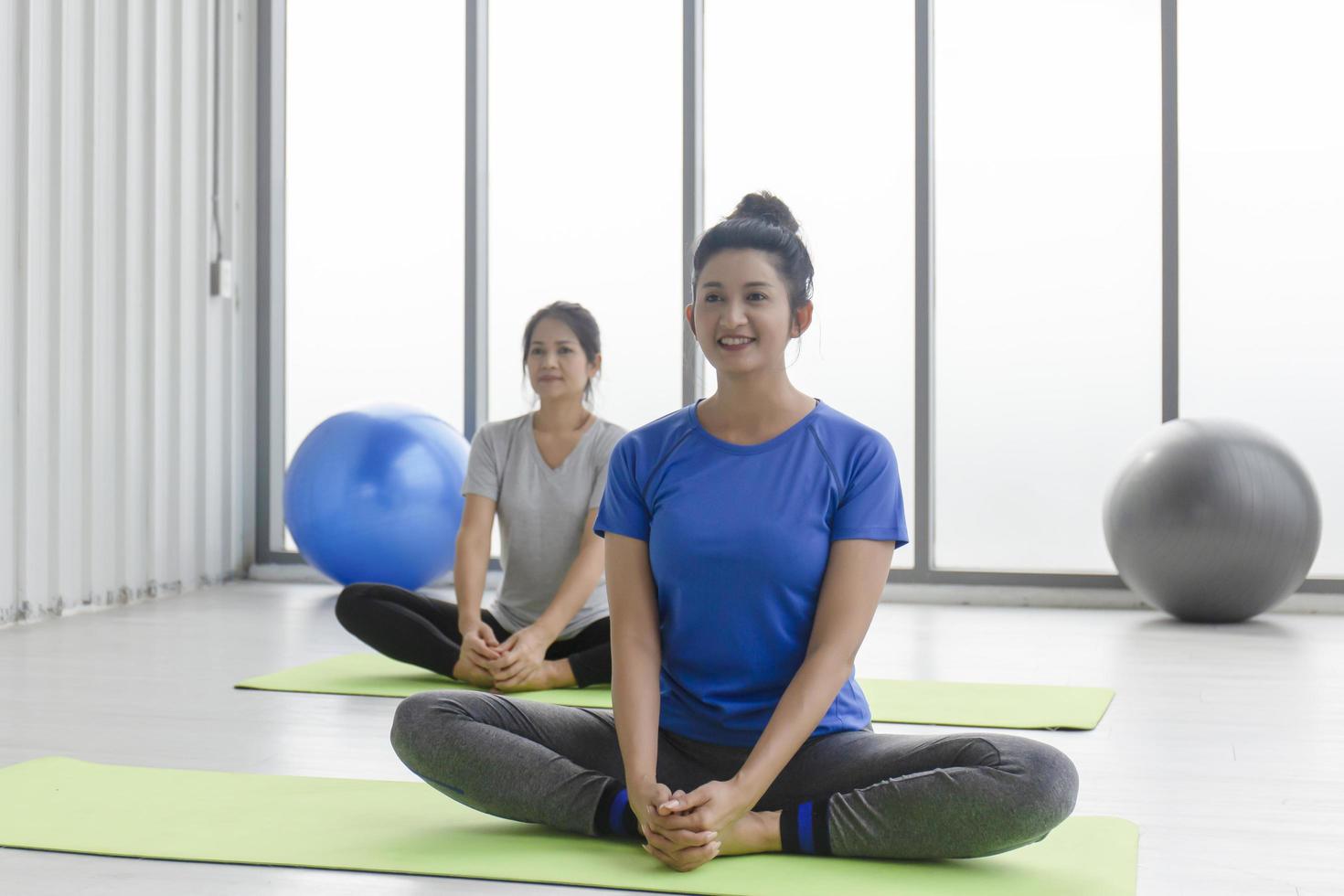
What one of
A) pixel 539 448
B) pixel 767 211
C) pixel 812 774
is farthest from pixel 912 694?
pixel 767 211

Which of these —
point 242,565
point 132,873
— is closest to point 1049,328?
point 242,565

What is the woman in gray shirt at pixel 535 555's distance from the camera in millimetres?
3160

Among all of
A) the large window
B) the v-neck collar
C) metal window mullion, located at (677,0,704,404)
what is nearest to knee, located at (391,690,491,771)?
the v-neck collar

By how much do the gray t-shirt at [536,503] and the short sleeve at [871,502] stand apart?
135 cm

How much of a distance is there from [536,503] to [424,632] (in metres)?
0.39

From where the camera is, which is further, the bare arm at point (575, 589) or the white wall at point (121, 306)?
the white wall at point (121, 306)

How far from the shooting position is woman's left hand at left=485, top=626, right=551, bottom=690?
311 cm

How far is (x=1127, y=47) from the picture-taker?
5.14 metres

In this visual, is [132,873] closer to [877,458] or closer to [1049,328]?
[877,458]

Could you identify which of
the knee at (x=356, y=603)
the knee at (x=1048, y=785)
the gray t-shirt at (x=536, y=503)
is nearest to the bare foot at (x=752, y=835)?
the knee at (x=1048, y=785)

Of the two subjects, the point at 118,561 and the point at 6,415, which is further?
the point at 118,561

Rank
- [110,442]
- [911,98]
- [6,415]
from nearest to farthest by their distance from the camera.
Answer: [6,415], [110,442], [911,98]

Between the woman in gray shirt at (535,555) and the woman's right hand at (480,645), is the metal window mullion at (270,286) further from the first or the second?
the woman's right hand at (480,645)

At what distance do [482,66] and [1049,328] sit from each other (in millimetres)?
2330
